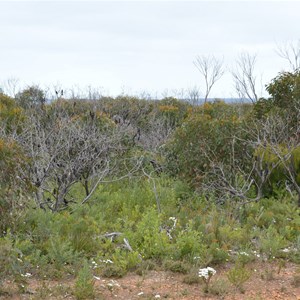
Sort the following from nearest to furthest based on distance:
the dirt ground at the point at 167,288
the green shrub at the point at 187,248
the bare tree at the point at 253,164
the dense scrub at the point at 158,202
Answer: the dirt ground at the point at 167,288
the dense scrub at the point at 158,202
the green shrub at the point at 187,248
the bare tree at the point at 253,164

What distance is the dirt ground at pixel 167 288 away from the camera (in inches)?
208

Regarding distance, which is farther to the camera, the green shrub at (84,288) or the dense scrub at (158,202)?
the dense scrub at (158,202)

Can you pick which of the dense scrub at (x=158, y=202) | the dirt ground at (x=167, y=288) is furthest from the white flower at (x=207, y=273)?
the dense scrub at (x=158, y=202)

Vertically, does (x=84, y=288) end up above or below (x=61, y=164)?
below

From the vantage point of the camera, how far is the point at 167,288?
18.4 ft

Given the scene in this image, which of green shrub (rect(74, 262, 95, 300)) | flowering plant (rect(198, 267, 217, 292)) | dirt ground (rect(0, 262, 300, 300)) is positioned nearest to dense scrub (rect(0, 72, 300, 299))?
green shrub (rect(74, 262, 95, 300))

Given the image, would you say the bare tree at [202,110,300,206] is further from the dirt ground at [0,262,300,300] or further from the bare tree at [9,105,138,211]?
the dirt ground at [0,262,300,300]

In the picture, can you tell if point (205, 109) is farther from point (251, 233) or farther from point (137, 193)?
point (251, 233)

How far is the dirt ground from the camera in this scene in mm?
5289

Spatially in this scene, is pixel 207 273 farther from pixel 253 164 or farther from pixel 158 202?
pixel 253 164

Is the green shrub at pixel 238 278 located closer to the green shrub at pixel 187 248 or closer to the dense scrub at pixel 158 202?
the dense scrub at pixel 158 202

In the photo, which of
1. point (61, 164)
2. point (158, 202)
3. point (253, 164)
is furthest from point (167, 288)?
point (61, 164)

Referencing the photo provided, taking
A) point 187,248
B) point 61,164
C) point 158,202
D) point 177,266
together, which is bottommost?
point 177,266

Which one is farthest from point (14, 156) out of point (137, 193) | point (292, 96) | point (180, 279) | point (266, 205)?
point (292, 96)
